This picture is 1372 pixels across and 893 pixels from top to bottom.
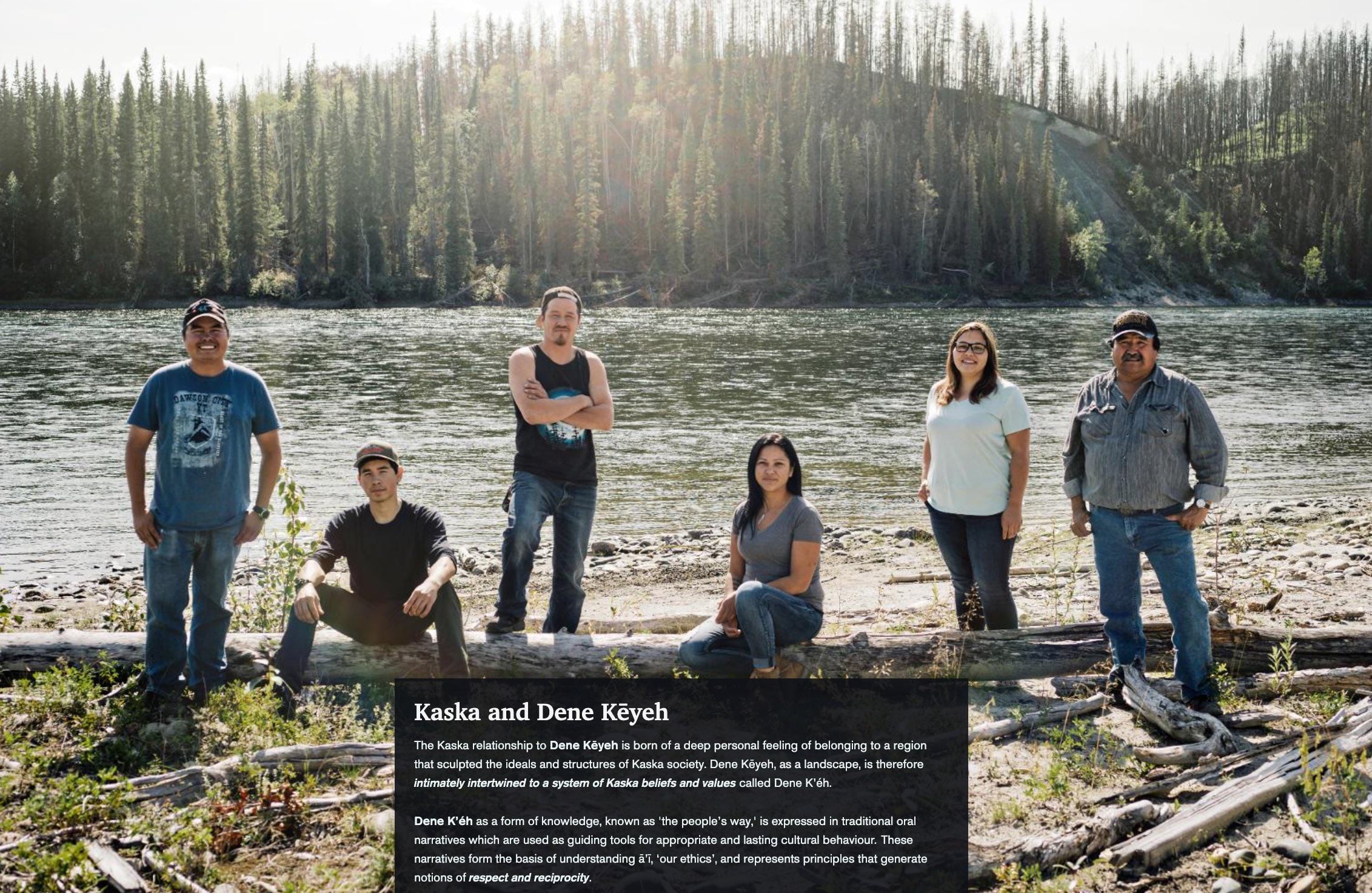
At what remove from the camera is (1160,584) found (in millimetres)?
5191

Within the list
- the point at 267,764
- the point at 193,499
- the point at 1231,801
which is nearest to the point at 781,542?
the point at 1231,801

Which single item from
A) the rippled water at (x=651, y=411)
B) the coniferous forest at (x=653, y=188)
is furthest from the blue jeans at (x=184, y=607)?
the coniferous forest at (x=653, y=188)

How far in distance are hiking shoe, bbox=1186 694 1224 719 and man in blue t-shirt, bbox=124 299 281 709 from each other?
4654mm

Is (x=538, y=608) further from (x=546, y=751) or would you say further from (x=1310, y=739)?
(x=1310, y=739)

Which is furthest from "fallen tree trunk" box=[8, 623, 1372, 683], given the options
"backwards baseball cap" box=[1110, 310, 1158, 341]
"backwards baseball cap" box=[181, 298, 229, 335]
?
"backwards baseball cap" box=[181, 298, 229, 335]

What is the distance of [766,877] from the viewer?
360 centimetres

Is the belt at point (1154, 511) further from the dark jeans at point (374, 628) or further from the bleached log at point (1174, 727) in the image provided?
the dark jeans at point (374, 628)

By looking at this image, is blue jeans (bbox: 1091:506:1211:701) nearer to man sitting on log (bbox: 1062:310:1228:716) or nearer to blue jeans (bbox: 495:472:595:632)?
man sitting on log (bbox: 1062:310:1228:716)

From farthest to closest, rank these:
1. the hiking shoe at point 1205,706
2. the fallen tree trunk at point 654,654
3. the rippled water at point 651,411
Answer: the rippled water at point 651,411
the fallen tree trunk at point 654,654
the hiking shoe at point 1205,706

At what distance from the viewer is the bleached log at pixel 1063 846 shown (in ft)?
12.1

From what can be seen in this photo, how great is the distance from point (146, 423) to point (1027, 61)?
5472 inches

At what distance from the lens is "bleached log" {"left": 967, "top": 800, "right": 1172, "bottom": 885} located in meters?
3.70

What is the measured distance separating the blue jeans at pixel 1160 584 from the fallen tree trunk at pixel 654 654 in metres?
0.44

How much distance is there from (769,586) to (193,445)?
9.74 ft
